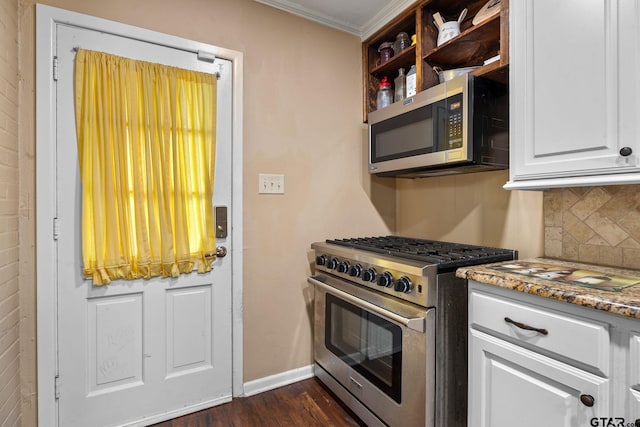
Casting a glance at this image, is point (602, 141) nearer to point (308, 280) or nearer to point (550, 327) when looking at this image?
point (550, 327)

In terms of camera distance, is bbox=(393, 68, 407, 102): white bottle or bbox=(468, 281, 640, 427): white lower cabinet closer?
bbox=(468, 281, 640, 427): white lower cabinet

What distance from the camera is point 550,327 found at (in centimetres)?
107

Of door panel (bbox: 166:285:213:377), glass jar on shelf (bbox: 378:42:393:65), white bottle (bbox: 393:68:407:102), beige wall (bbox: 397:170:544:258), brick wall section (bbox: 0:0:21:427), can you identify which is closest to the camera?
brick wall section (bbox: 0:0:21:427)

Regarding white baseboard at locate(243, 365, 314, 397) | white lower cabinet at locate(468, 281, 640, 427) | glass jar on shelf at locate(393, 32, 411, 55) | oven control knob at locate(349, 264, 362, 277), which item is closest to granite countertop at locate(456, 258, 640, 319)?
white lower cabinet at locate(468, 281, 640, 427)

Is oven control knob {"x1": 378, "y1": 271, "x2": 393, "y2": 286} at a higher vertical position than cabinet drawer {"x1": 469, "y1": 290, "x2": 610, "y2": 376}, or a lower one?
higher

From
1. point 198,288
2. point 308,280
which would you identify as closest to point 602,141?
point 308,280

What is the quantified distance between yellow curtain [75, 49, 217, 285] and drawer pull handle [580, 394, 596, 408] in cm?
170

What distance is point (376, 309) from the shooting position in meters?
1.58

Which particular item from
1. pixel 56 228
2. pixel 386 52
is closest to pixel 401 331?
pixel 56 228

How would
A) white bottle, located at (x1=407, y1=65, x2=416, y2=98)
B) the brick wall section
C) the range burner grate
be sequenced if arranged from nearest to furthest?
1. the brick wall section
2. the range burner grate
3. white bottle, located at (x1=407, y1=65, x2=416, y2=98)

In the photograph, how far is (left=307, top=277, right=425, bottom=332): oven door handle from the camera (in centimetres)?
137

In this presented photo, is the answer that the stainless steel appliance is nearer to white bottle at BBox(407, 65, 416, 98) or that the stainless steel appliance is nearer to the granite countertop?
the granite countertop

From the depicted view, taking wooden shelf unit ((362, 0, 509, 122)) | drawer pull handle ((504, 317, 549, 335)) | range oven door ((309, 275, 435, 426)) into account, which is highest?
wooden shelf unit ((362, 0, 509, 122))

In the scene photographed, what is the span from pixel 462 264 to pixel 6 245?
193 cm
